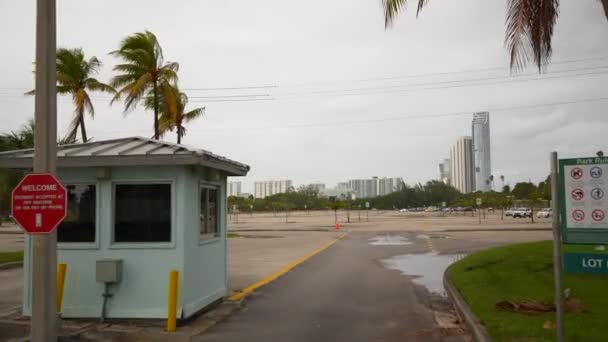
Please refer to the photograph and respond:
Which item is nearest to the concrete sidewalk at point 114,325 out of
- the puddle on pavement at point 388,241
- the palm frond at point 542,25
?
the palm frond at point 542,25

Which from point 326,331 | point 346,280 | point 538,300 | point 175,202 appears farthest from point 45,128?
point 346,280

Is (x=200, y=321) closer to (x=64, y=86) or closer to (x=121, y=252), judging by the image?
(x=121, y=252)

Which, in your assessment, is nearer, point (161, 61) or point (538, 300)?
point (538, 300)

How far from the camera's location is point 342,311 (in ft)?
33.2

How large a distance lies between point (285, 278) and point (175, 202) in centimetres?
635

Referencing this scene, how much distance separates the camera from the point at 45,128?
696 centimetres

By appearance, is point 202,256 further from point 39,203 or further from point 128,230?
point 39,203

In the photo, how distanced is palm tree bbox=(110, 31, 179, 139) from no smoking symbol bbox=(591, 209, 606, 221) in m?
17.0

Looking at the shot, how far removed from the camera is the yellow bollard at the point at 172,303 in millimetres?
8469

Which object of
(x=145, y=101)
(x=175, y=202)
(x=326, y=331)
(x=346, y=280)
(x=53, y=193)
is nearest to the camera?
(x=53, y=193)

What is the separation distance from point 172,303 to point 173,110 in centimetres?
1446

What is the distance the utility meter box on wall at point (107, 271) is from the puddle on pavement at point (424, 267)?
7.11 meters

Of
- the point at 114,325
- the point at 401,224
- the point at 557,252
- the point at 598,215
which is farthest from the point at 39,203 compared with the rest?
the point at 401,224

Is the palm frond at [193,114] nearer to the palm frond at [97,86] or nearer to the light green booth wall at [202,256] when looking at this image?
the palm frond at [97,86]
